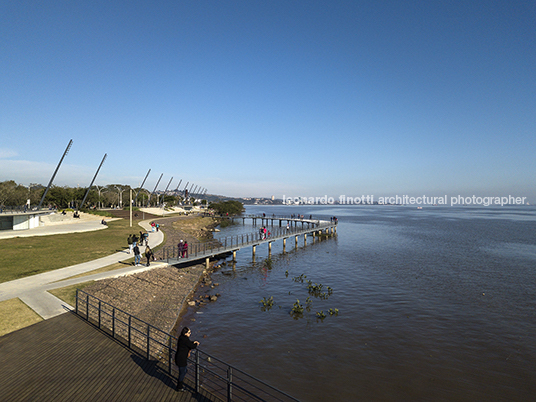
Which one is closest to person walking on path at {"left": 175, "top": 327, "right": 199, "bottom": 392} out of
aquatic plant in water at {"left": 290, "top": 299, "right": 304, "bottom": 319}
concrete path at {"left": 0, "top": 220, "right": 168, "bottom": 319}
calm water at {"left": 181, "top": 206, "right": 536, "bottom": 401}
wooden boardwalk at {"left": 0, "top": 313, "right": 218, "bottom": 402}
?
wooden boardwalk at {"left": 0, "top": 313, "right": 218, "bottom": 402}

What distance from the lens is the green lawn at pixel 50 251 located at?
70.0ft

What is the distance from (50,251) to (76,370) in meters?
23.5

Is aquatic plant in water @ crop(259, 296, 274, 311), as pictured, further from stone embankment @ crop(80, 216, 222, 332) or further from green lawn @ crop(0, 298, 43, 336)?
green lawn @ crop(0, 298, 43, 336)

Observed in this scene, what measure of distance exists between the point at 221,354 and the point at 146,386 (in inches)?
264

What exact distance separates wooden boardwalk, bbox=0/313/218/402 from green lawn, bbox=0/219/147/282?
10.5 meters

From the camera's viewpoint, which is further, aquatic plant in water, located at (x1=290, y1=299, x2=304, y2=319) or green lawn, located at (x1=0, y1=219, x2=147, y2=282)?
green lawn, located at (x1=0, y1=219, x2=147, y2=282)

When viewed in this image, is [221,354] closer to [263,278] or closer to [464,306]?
[263,278]

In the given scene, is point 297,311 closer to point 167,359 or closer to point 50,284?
point 167,359

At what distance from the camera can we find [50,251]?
27.9 m

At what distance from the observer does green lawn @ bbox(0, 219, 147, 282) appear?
70.0 ft

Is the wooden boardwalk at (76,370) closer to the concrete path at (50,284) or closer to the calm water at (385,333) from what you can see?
the concrete path at (50,284)

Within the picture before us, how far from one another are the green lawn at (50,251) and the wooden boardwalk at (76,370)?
10465 millimetres

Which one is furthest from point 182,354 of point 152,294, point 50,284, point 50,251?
point 50,251

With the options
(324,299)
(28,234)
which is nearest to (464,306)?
(324,299)
